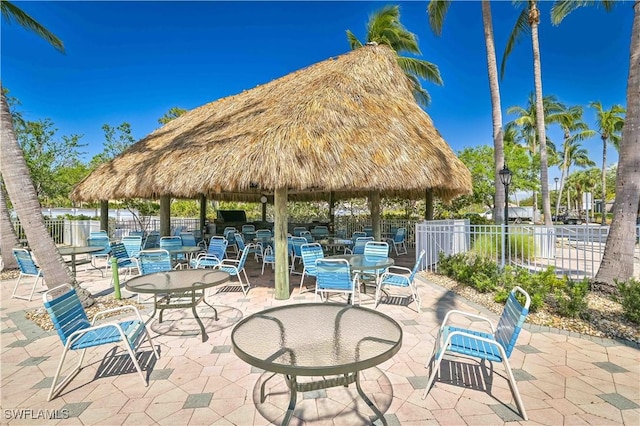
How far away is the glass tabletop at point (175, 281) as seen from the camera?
374 cm

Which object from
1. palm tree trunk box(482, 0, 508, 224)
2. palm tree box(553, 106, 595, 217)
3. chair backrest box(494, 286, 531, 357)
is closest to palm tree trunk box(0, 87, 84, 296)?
Answer: chair backrest box(494, 286, 531, 357)

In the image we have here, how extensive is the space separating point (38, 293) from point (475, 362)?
8.18m

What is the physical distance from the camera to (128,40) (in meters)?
11.5

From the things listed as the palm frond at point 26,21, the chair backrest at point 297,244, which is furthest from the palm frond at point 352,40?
the chair backrest at point 297,244

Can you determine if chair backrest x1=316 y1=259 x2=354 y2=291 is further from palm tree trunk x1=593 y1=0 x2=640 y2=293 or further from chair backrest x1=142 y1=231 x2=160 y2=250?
chair backrest x1=142 y1=231 x2=160 y2=250

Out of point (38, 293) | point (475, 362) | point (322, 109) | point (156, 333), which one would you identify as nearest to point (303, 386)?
point (475, 362)

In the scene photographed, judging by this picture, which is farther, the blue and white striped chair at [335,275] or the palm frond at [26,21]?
the palm frond at [26,21]

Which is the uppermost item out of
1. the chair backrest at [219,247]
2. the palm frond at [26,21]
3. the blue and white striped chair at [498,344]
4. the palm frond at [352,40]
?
the palm frond at [352,40]

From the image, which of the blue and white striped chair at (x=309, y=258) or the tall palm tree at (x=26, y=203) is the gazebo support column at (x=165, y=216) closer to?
the tall palm tree at (x=26, y=203)

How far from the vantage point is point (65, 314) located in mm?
2984

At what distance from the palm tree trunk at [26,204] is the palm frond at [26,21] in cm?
863

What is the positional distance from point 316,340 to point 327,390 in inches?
34.8

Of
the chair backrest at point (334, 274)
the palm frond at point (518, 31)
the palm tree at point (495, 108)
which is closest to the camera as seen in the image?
the chair backrest at point (334, 274)

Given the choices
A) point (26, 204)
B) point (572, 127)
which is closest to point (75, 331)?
point (26, 204)
